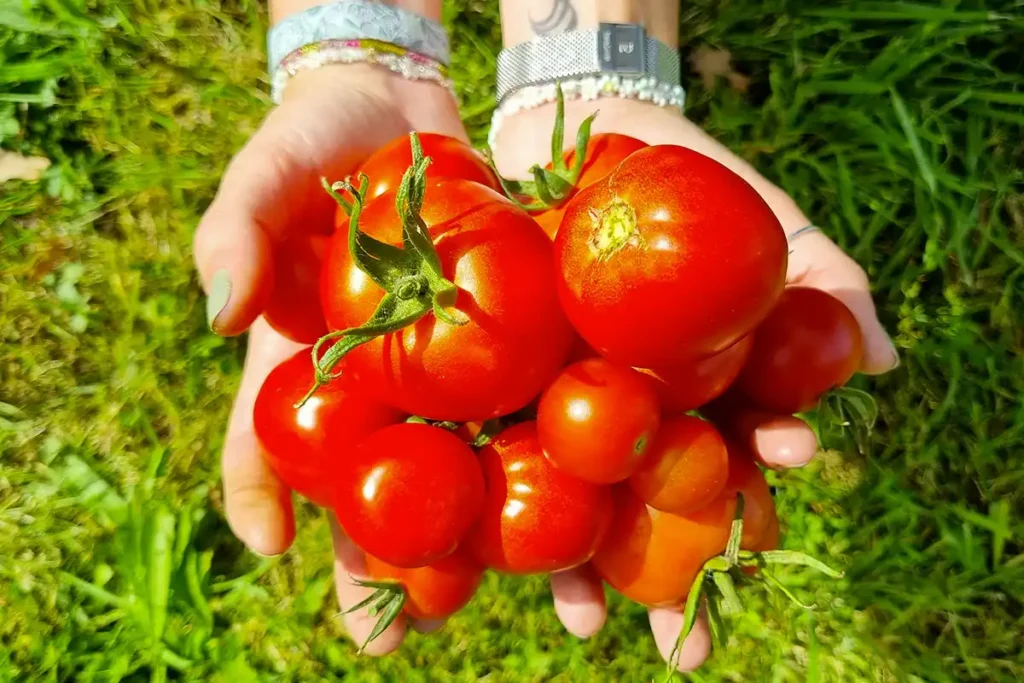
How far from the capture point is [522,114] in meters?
1.76

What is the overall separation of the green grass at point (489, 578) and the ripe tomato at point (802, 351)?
823 millimetres

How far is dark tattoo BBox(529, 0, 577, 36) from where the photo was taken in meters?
1.79

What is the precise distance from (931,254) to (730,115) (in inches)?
21.7

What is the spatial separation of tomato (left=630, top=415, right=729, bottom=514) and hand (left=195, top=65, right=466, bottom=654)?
530mm

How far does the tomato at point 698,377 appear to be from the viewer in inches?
40.5

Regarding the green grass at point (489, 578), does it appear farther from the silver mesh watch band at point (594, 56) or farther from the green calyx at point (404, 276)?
the green calyx at point (404, 276)

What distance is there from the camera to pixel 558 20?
5.89 ft

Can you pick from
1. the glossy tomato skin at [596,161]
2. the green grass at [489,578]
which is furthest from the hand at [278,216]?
the green grass at [489,578]

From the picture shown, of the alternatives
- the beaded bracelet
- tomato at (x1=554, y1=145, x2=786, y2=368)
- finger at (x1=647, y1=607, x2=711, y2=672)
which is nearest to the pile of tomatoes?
tomato at (x1=554, y1=145, x2=786, y2=368)

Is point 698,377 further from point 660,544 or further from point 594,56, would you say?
point 594,56

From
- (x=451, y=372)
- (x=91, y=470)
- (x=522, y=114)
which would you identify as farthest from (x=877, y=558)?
(x=91, y=470)

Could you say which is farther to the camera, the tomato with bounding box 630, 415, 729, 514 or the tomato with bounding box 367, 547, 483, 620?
the tomato with bounding box 367, 547, 483, 620

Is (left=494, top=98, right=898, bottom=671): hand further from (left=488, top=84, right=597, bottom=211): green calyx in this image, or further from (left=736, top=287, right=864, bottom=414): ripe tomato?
(left=488, top=84, right=597, bottom=211): green calyx

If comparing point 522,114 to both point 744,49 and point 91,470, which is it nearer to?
point 744,49
